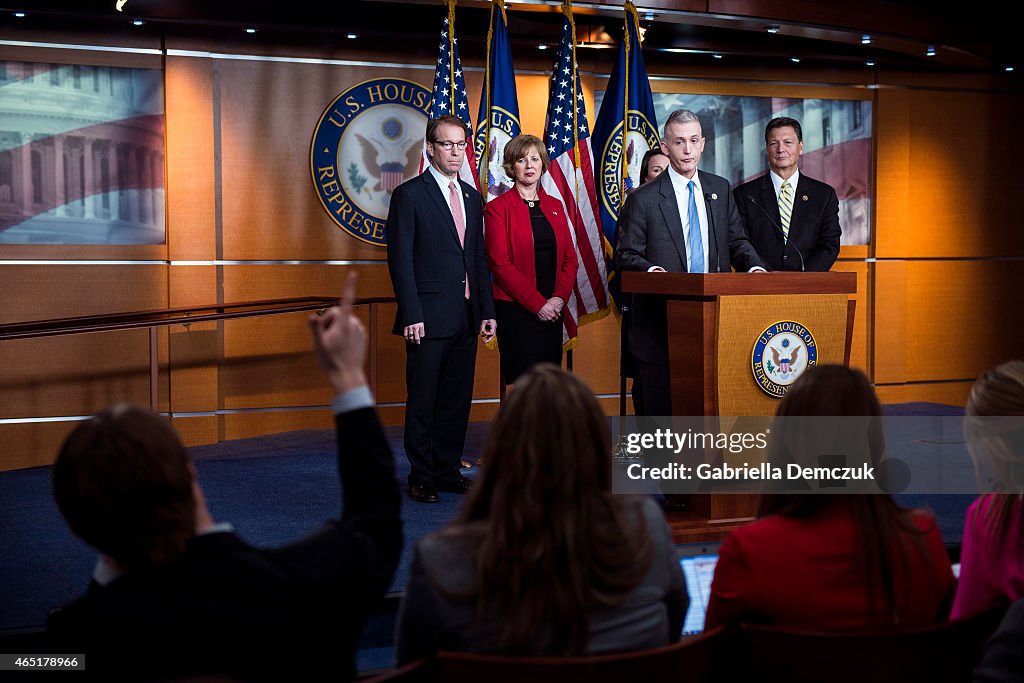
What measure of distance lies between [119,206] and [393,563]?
192 inches

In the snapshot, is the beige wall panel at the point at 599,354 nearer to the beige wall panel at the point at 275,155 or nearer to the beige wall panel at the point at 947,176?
the beige wall panel at the point at 275,155

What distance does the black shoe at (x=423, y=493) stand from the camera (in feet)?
13.9

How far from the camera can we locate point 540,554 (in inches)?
55.7

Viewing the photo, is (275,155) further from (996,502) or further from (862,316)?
(996,502)

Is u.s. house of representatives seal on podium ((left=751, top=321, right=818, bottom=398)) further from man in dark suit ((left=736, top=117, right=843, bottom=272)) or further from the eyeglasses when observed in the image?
the eyeglasses

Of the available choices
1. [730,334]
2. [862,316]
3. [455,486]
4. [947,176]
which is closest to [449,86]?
[455,486]

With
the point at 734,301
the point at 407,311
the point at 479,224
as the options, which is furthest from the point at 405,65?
the point at 734,301

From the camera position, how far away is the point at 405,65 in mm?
6289

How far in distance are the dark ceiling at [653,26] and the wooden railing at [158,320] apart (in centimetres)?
157

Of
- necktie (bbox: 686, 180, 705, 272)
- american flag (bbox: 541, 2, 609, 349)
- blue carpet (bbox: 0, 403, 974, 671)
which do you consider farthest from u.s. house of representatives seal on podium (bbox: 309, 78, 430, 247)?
necktie (bbox: 686, 180, 705, 272)

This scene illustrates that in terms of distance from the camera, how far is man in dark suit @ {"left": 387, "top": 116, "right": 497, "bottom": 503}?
13.7 feet

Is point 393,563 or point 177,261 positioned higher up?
point 177,261

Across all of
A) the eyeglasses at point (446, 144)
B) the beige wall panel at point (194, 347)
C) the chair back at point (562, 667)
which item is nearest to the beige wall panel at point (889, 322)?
the eyeglasses at point (446, 144)

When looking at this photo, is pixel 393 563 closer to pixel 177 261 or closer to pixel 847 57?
pixel 177 261
